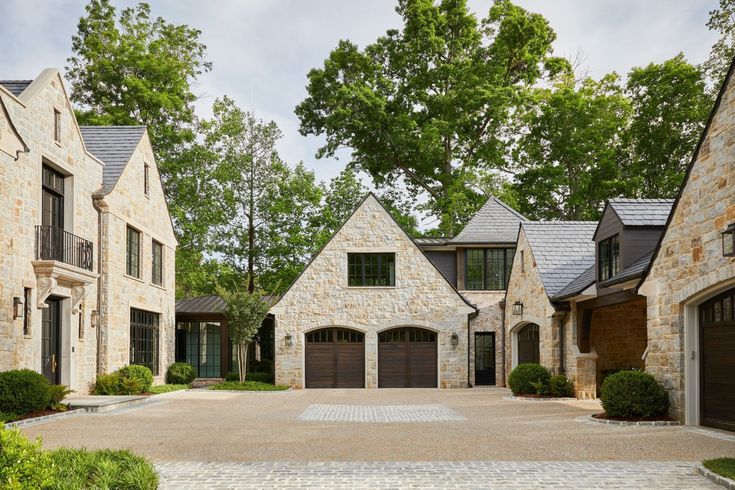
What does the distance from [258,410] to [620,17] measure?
13.8 m

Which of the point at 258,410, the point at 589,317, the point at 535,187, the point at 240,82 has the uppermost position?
the point at 240,82

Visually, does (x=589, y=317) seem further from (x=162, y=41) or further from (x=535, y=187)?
(x=162, y=41)

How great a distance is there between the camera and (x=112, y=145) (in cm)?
2142

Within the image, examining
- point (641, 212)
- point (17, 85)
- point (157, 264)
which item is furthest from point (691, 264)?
point (157, 264)

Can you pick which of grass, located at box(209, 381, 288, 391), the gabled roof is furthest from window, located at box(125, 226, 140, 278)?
the gabled roof

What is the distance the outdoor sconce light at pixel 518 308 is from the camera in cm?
2233

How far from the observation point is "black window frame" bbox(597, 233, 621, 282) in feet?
53.0

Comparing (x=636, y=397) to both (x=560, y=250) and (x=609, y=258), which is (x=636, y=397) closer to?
(x=609, y=258)

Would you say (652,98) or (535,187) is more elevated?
(652,98)

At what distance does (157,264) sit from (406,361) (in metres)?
9.01

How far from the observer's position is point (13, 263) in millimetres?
14258

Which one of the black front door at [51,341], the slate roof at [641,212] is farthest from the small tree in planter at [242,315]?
the slate roof at [641,212]

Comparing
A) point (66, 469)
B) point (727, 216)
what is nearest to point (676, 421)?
point (727, 216)

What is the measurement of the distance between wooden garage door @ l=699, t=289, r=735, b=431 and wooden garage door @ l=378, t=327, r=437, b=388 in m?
13.2
